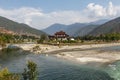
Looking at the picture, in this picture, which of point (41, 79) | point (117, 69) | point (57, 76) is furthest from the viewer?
point (117, 69)

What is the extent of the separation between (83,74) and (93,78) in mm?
5482

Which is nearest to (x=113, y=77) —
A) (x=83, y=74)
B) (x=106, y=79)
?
(x=106, y=79)

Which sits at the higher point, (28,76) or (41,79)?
(28,76)

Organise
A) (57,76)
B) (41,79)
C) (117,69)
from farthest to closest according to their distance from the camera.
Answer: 1. (117,69)
2. (57,76)
3. (41,79)

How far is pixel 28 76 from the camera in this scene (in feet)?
105

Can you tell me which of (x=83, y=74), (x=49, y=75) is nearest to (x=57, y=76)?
(x=49, y=75)

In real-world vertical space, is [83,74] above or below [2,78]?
below

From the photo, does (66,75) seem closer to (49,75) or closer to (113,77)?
(49,75)

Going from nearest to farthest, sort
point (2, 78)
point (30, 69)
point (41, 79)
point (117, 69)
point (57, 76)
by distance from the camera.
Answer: point (2, 78)
point (30, 69)
point (41, 79)
point (57, 76)
point (117, 69)

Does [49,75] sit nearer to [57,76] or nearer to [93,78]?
[57,76]

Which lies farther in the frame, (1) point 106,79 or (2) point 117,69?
(2) point 117,69

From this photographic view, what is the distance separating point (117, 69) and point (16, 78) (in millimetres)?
49376

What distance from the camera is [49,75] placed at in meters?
63.8

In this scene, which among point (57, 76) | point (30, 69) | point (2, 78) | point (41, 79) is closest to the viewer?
point (2, 78)
